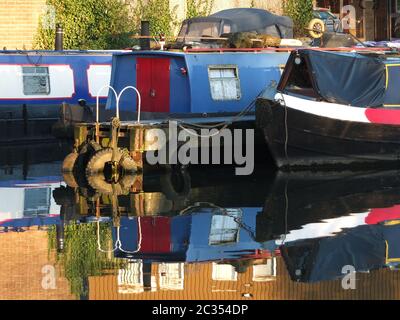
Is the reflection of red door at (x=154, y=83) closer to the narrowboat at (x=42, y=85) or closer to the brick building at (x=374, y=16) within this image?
the narrowboat at (x=42, y=85)

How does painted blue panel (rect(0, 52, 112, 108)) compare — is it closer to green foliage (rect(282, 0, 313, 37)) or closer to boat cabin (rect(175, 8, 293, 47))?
boat cabin (rect(175, 8, 293, 47))

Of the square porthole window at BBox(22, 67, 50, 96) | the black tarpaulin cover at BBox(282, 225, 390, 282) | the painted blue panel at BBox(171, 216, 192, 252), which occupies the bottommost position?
the black tarpaulin cover at BBox(282, 225, 390, 282)

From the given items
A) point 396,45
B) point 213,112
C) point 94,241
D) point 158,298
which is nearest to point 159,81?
point 213,112

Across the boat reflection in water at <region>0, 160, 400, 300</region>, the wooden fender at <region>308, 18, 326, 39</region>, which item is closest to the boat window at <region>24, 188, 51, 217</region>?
the boat reflection in water at <region>0, 160, 400, 300</region>

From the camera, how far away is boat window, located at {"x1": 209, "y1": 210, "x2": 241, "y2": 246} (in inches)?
512

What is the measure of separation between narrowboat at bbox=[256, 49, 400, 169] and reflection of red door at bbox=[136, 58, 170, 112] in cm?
212

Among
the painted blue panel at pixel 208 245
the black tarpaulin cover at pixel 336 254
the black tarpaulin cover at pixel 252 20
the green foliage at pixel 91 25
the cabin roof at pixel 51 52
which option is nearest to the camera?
the black tarpaulin cover at pixel 336 254

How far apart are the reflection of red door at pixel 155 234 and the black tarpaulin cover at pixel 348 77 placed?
5.37 m

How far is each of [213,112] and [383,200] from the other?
16.7ft

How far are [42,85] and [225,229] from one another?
36.0 ft

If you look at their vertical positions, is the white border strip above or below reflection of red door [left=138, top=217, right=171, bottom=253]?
Answer: above

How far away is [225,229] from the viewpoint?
1366cm

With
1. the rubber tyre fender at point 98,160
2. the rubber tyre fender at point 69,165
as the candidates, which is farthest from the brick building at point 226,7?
the rubber tyre fender at point 98,160

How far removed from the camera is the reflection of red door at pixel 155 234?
12.4m
